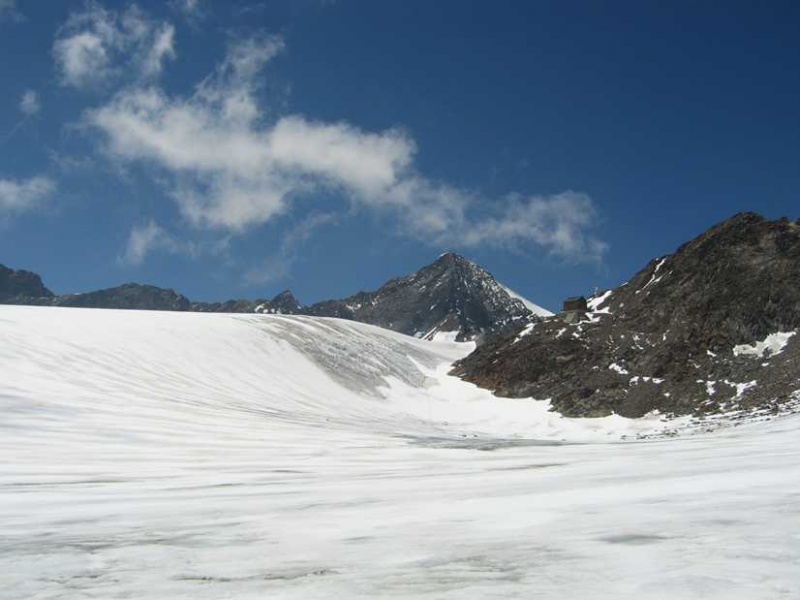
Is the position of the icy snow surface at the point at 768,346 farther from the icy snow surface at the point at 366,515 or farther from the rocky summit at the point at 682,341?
the icy snow surface at the point at 366,515

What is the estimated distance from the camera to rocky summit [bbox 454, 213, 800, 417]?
128ft

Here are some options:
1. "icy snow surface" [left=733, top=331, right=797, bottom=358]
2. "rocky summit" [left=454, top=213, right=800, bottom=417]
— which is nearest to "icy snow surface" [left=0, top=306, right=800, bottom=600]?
"rocky summit" [left=454, top=213, right=800, bottom=417]

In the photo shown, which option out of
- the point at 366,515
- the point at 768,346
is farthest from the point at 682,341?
the point at 366,515


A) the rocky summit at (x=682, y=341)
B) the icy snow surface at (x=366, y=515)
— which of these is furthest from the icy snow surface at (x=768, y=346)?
the icy snow surface at (x=366, y=515)

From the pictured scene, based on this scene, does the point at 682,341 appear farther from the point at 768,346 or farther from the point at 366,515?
the point at 366,515

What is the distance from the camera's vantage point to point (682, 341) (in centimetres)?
4456

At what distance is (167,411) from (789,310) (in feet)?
128

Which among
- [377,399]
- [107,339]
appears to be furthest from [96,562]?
[377,399]

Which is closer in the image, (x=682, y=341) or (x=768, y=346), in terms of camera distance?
(x=768, y=346)

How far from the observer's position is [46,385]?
23234 millimetres

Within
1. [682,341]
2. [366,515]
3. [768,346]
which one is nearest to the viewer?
[366,515]

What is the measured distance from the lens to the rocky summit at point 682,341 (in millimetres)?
39094

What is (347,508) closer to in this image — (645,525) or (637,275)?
(645,525)

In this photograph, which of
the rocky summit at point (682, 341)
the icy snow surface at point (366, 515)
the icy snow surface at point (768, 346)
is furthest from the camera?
the icy snow surface at point (768, 346)
